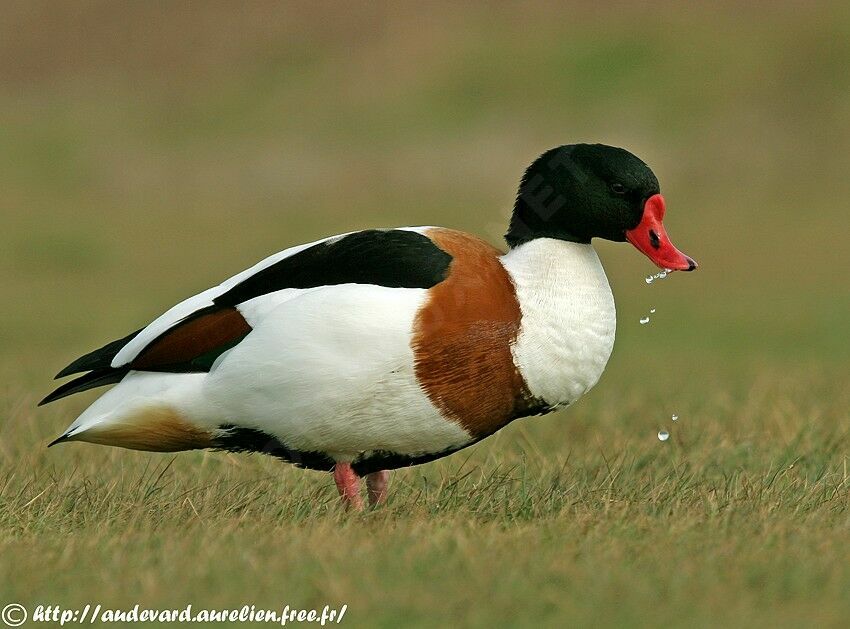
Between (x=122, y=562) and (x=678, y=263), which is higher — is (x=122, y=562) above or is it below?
below

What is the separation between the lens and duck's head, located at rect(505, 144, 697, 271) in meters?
4.54

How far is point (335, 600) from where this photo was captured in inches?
138

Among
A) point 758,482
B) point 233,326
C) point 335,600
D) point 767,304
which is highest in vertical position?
point 233,326

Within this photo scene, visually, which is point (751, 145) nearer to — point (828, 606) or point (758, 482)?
point (758, 482)

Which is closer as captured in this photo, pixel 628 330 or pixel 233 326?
pixel 233 326

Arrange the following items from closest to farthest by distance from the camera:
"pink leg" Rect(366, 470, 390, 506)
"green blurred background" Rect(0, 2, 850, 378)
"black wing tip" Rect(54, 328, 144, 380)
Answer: "black wing tip" Rect(54, 328, 144, 380), "pink leg" Rect(366, 470, 390, 506), "green blurred background" Rect(0, 2, 850, 378)

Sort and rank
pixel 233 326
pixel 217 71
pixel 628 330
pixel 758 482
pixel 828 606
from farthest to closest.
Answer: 1. pixel 217 71
2. pixel 628 330
3. pixel 758 482
4. pixel 233 326
5. pixel 828 606

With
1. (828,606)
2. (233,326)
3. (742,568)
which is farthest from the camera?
(233,326)

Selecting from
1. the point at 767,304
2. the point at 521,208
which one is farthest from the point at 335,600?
the point at 767,304

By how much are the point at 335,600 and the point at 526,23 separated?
67.5 feet

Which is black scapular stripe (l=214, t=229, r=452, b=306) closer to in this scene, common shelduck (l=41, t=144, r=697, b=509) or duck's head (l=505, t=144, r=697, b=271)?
common shelduck (l=41, t=144, r=697, b=509)

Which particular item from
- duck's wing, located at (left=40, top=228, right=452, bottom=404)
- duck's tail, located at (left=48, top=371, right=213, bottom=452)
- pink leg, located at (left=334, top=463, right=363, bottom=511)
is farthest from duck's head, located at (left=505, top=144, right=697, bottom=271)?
duck's tail, located at (left=48, top=371, right=213, bottom=452)

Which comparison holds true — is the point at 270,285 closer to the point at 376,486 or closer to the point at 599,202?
the point at 376,486

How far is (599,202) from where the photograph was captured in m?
4.54
